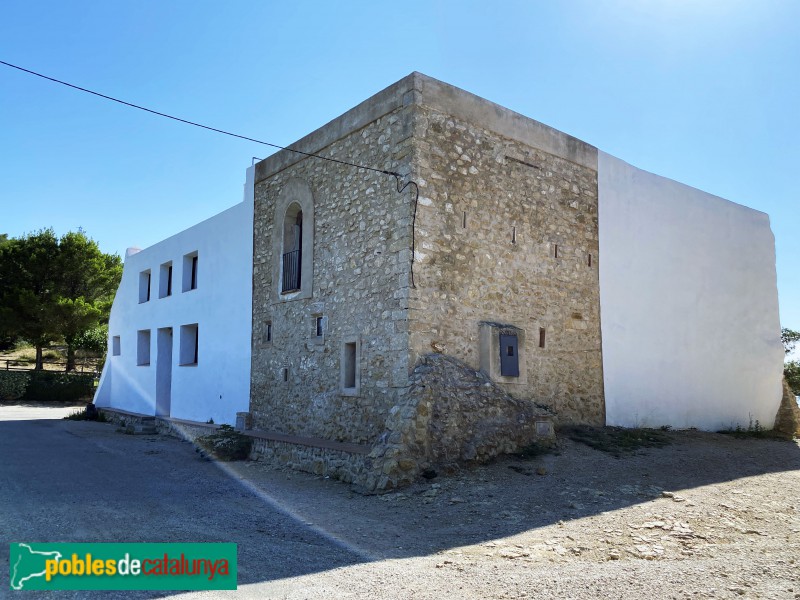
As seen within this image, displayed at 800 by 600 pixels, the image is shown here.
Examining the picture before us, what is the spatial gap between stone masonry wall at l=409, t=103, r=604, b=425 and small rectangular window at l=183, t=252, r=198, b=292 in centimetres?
901

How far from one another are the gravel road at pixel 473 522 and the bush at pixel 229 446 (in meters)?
0.45

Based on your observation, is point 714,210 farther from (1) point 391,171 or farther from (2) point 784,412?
(1) point 391,171

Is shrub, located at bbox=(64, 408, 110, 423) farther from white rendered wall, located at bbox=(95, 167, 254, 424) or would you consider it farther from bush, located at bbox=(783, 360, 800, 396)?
bush, located at bbox=(783, 360, 800, 396)

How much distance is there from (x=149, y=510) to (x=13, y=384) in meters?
22.6

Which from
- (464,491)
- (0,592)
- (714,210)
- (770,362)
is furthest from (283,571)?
(770,362)

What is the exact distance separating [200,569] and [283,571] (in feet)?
2.00

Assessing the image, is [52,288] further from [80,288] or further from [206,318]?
[206,318]

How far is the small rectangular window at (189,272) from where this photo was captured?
54.0 ft

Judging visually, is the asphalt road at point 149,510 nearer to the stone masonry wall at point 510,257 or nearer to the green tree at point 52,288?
the stone masonry wall at point 510,257

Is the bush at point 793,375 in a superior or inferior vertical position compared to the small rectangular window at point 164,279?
inferior

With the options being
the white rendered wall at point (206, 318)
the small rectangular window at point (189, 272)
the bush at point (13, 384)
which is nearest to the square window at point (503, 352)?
the white rendered wall at point (206, 318)

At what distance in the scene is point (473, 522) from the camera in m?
6.41

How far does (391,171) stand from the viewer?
31.4ft

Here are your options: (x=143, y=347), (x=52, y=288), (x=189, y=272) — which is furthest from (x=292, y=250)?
(x=52, y=288)
